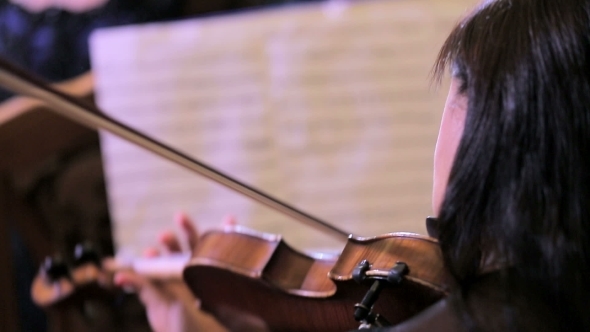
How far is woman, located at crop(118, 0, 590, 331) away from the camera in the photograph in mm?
419

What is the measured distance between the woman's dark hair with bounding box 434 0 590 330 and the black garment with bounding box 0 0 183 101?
1.15m

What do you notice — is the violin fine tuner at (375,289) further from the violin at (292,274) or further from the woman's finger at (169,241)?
the woman's finger at (169,241)

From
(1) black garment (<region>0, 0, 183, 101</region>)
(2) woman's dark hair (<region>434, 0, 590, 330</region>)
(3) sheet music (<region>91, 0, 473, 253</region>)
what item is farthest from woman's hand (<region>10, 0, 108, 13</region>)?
(2) woman's dark hair (<region>434, 0, 590, 330</region>)

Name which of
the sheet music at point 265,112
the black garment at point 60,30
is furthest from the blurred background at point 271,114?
the black garment at point 60,30

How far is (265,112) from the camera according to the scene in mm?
1300

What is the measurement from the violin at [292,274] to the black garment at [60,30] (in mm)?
724

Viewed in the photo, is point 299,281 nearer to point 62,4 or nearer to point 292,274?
point 292,274

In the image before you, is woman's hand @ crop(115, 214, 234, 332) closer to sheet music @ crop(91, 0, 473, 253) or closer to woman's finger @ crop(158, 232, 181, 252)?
woman's finger @ crop(158, 232, 181, 252)

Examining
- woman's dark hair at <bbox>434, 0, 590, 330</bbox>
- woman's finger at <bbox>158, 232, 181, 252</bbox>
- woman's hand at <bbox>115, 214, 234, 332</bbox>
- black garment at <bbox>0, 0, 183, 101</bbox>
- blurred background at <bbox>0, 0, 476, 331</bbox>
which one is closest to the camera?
woman's dark hair at <bbox>434, 0, 590, 330</bbox>

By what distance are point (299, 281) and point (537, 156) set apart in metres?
0.44

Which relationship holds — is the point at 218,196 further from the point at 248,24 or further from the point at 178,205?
the point at 248,24

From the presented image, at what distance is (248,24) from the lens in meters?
1.29

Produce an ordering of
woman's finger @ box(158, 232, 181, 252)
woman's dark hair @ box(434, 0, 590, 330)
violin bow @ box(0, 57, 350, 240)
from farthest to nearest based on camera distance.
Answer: woman's finger @ box(158, 232, 181, 252)
violin bow @ box(0, 57, 350, 240)
woman's dark hair @ box(434, 0, 590, 330)

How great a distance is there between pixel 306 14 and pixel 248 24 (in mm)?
135
